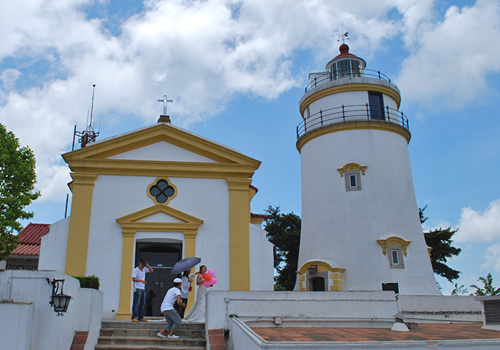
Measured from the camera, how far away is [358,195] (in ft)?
77.6

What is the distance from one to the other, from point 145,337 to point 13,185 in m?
9.94

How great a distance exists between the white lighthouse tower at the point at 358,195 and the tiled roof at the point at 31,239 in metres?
13.3

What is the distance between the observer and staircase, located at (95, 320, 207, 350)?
11.0m

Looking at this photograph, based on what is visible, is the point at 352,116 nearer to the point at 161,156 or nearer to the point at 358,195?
the point at 358,195

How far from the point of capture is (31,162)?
18.6 m

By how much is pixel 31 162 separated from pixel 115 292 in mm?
6640

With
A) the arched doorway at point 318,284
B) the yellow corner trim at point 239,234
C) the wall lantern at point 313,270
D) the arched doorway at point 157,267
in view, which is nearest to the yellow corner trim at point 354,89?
the wall lantern at point 313,270

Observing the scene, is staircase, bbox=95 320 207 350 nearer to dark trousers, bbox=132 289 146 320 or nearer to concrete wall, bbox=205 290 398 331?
concrete wall, bbox=205 290 398 331

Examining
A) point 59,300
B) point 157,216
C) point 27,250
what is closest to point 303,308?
point 157,216

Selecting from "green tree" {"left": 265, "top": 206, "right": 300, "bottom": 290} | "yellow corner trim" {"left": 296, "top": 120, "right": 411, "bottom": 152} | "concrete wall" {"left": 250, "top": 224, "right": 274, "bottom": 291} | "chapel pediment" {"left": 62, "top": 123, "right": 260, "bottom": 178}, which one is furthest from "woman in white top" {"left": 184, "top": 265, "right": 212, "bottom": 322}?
"green tree" {"left": 265, "top": 206, "right": 300, "bottom": 290}

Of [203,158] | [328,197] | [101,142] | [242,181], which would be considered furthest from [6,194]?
[328,197]

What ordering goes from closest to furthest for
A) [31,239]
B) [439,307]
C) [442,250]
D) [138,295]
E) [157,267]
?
[138,295], [157,267], [439,307], [31,239], [442,250]

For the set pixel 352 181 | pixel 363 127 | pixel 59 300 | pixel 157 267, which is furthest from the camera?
pixel 363 127

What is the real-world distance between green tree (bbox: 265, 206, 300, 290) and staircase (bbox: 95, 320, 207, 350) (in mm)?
24059
